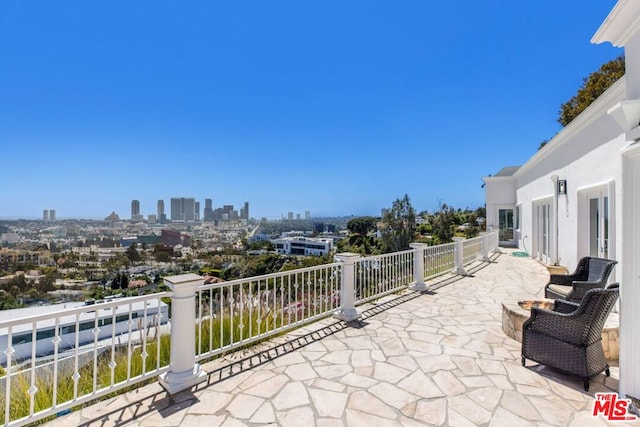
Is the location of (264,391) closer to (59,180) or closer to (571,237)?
(571,237)

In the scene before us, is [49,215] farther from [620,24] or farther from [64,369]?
[620,24]

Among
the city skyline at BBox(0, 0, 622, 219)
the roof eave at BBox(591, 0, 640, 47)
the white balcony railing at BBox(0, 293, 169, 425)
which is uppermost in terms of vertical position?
the city skyline at BBox(0, 0, 622, 219)

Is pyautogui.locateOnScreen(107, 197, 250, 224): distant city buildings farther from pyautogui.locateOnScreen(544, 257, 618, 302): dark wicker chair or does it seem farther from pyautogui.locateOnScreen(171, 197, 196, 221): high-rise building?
pyautogui.locateOnScreen(544, 257, 618, 302): dark wicker chair

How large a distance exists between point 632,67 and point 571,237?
5857mm

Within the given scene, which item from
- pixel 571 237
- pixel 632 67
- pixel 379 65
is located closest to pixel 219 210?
pixel 379 65

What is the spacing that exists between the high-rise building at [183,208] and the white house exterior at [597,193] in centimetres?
2517

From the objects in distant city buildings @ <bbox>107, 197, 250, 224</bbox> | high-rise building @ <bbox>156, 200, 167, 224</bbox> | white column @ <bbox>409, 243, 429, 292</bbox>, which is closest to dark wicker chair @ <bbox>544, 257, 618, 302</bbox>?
white column @ <bbox>409, 243, 429, 292</bbox>

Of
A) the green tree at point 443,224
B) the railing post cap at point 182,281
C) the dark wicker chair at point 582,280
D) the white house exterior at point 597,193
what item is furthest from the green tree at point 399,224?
the railing post cap at point 182,281

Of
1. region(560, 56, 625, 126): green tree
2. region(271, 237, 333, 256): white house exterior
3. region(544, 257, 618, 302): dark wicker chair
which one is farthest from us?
region(271, 237, 333, 256): white house exterior

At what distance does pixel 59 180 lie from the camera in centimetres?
2111

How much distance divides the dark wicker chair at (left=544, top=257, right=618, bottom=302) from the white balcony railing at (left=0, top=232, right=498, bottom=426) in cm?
228

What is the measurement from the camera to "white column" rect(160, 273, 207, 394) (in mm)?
2627

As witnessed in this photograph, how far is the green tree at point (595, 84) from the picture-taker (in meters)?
11.9

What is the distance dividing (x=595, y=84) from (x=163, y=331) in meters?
18.1
